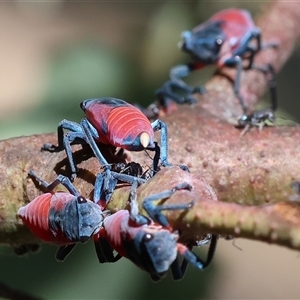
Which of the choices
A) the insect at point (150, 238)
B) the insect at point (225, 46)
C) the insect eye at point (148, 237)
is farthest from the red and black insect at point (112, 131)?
the insect at point (225, 46)

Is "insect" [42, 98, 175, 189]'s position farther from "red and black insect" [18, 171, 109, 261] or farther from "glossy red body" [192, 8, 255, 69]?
"glossy red body" [192, 8, 255, 69]

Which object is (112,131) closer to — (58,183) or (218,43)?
(58,183)

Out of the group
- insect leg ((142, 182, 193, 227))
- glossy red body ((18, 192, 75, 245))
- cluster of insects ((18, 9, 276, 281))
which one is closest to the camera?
insect leg ((142, 182, 193, 227))

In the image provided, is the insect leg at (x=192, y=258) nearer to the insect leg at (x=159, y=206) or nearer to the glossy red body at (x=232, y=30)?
the insect leg at (x=159, y=206)

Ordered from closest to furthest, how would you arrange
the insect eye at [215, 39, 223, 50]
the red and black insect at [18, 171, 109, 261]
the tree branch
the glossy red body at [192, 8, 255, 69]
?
the red and black insect at [18, 171, 109, 261], the tree branch, the glossy red body at [192, 8, 255, 69], the insect eye at [215, 39, 223, 50]

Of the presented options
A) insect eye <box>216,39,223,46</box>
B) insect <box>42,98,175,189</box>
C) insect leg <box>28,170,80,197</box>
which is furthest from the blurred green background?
insect leg <box>28,170,80,197</box>

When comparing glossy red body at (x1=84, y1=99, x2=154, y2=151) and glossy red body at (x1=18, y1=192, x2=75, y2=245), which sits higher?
glossy red body at (x1=84, y1=99, x2=154, y2=151)

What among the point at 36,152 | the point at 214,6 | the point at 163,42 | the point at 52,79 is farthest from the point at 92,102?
the point at 214,6
